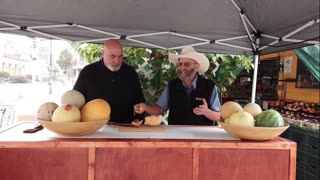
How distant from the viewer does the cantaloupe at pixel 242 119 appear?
4.07 ft

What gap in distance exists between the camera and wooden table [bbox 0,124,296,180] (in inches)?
44.8

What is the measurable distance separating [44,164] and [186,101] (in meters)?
1.27

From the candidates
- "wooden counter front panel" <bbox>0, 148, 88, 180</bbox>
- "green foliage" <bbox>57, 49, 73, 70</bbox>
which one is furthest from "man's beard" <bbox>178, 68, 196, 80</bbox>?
"green foliage" <bbox>57, 49, 73, 70</bbox>

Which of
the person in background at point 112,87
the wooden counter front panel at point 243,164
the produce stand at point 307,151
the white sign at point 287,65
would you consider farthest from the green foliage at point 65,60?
the white sign at point 287,65

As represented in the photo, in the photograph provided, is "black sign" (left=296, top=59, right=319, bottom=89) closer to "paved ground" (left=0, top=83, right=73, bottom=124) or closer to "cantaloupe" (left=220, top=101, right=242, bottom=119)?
"cantaloupe" (left=220, top=101, right=242, bottom=119)

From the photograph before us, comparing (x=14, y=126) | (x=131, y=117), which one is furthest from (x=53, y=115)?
(x=131, y=117)

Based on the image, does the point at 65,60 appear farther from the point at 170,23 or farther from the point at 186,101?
the point at 186,101

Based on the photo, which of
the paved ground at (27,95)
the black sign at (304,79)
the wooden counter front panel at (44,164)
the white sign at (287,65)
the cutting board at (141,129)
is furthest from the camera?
the white sign at (287,65)

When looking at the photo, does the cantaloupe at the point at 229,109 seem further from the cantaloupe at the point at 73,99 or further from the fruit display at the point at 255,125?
the cantaloupe at the point at 73,99

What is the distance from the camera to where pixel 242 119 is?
49.1 inches

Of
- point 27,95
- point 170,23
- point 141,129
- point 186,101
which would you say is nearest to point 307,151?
point 186,101

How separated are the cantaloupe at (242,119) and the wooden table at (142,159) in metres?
0.08

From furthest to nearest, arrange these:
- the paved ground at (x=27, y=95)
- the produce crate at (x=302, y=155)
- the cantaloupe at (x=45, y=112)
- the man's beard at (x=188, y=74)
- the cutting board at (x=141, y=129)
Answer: the paved ground at (x=27, y=95)
the produce crate at (x=302, y=155)
the man's beard at (x=188, y=74)
the cutting board at (x=141, y=129)
the cantaloupe at (x=45, y=112)

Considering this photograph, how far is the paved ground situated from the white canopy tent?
1329 millimetres
